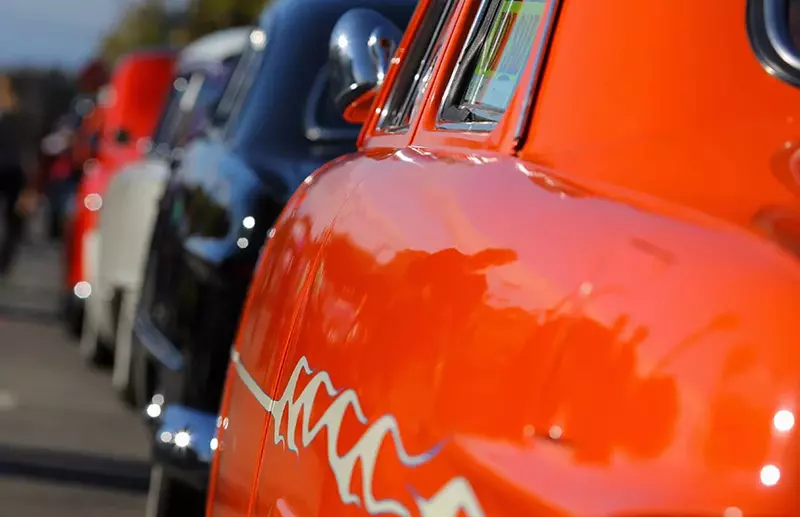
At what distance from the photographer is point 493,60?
102 inches

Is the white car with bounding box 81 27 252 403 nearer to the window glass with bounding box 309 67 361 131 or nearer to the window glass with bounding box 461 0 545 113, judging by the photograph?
the window glass with bounding box 309 67 361 131

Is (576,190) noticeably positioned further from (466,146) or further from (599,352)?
(466,146)

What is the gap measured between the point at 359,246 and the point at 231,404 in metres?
0.97

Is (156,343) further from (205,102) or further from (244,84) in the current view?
(205,102)

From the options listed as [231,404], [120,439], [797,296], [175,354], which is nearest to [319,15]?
[175,354]

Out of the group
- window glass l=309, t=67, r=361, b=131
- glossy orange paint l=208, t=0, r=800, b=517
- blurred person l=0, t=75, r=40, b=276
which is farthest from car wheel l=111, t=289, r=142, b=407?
blurred person l=0, t=75, r=40, b=276

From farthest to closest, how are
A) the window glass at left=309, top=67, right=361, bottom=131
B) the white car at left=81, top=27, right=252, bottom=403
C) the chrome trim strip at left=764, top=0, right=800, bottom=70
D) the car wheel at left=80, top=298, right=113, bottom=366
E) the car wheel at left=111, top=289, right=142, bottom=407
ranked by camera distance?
the car wheel at left=80, top=298, right=113, bottom=366
the car wheel at left=111, top=289, right=142, bottom=407
the white car at left=81, top=27, right=252, bottom=403
the window glass at left=309, top=67, right=361, bottom=131
the chrome trim strip at left=764, top=0, right=800, bottom=70

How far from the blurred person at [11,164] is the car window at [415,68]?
42.7 ft

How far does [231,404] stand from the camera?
325cm

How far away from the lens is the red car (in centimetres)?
1106

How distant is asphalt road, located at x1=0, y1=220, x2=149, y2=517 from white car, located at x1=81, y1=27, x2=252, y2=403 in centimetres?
30

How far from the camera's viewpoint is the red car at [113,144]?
1106cm

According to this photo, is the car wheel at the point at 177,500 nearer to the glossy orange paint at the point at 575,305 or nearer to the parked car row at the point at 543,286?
the parked car row at the point at 543,286

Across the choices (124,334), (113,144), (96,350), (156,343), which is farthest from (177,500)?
(113,144)
